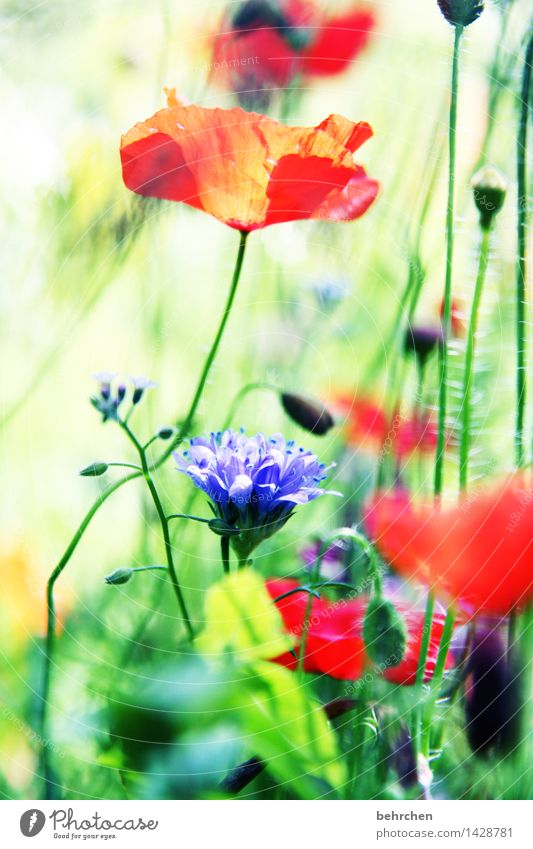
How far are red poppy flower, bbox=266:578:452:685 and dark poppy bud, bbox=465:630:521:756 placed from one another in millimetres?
14

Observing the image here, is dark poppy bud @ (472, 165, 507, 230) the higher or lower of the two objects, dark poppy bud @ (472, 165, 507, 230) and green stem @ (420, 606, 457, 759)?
the higher

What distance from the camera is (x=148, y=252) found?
1.38ft

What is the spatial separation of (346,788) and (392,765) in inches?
0.8

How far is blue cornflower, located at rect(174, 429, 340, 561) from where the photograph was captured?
0.28 meters

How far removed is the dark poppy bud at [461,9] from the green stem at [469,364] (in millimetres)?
79

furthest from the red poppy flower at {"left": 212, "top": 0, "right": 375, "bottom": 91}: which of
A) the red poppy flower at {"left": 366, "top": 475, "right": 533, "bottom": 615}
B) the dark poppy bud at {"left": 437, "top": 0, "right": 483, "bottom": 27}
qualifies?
the red poppy flower at {"left": 366, "top": 475, "right": 533, "bottom": 615}

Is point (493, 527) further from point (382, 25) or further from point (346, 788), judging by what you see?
point (382, 25)

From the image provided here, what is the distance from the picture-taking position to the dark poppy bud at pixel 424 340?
1.27 ft

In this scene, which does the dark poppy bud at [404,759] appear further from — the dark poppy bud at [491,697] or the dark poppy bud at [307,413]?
the dark poppy bud at [307,413]

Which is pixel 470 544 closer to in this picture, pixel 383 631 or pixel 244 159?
pixel 383 631
